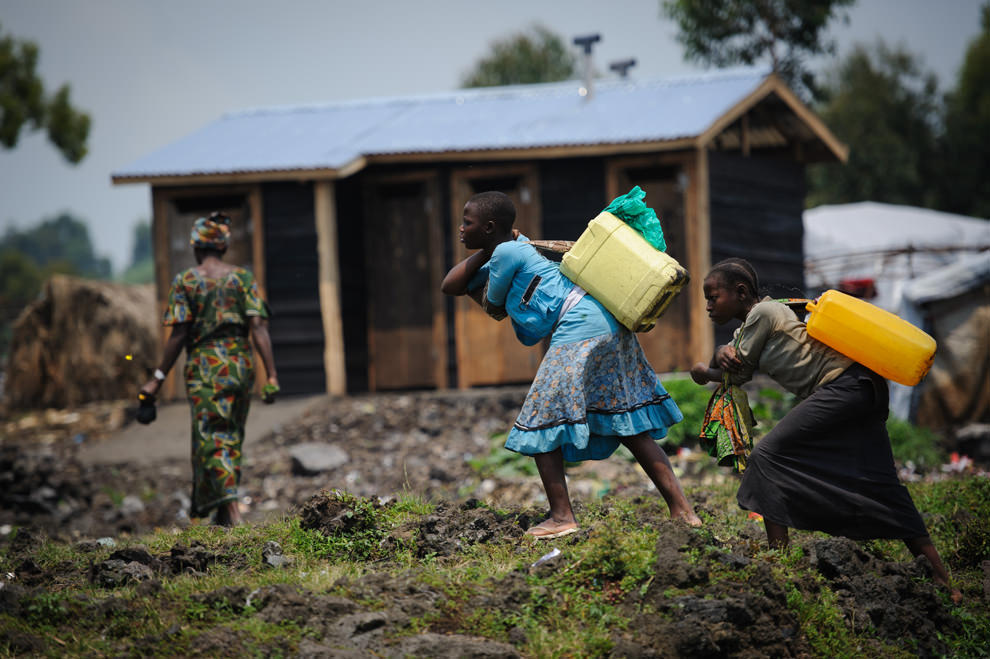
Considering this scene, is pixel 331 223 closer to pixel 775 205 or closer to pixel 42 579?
pixel 775 205

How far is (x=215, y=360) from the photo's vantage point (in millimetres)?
6441

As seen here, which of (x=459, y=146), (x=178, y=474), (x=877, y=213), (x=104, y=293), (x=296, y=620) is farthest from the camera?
(x=877, y=213)

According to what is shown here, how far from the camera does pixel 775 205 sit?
13719mm

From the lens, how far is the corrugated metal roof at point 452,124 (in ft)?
39.9

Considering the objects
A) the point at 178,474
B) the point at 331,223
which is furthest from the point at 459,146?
the point at 178,474

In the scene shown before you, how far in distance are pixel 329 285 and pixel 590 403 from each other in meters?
8.23

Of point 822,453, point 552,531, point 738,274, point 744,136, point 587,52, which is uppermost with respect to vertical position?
point 587,52

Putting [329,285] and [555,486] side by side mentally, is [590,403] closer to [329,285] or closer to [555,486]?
[555,486]

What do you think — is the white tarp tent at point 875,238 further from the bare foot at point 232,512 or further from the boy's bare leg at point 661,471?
the boy's bare leg at point 661,471

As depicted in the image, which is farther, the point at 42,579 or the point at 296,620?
the point at 42,579

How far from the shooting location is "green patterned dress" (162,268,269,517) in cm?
636

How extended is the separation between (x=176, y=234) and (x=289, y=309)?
5.98 feet

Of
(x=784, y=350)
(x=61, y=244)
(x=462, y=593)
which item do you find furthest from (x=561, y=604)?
(x=61, y=244)

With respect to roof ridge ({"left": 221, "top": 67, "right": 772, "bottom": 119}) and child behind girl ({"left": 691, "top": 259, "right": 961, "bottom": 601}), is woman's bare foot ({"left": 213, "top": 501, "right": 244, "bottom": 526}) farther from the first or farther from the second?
roof ridge ({"left": 221, "top": 67, "right": 772, "bottom": 119})
